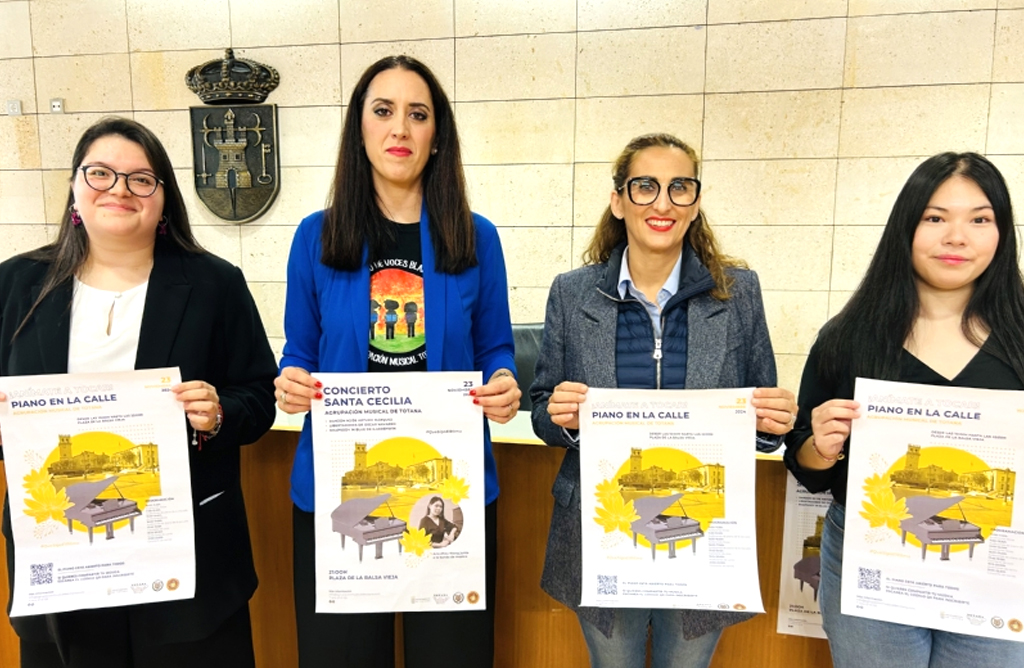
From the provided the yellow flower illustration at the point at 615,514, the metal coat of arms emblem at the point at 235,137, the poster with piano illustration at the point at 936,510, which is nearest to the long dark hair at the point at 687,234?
the poster with piano illustration at the point at 936,510

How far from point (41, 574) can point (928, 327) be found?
→ 1.93 m

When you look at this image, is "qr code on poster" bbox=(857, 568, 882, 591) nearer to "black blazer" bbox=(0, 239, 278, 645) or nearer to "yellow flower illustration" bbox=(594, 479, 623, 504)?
"yellow flower illustration" bbox=(594, 479, 623, 504)

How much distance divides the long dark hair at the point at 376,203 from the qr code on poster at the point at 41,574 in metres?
0.88

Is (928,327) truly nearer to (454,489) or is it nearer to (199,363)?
(454,489)

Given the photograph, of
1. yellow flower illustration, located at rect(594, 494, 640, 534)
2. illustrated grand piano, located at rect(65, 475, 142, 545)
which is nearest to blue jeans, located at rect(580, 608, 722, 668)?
yellow flower illustration, located at rect(594, 494, 640, 534)

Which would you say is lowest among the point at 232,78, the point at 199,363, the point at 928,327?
the point at 199,363

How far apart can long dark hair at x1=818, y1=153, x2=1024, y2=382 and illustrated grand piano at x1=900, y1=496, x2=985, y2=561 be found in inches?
10.0

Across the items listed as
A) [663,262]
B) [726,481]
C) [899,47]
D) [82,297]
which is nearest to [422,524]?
[726,481]

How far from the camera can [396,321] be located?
56.7 inches

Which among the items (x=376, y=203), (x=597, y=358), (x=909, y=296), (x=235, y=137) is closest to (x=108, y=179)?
(x=376, y=203)

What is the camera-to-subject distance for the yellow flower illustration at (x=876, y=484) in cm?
125

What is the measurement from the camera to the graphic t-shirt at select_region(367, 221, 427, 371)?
1.44 metres

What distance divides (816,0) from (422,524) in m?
3.78

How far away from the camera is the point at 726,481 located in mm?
1321
